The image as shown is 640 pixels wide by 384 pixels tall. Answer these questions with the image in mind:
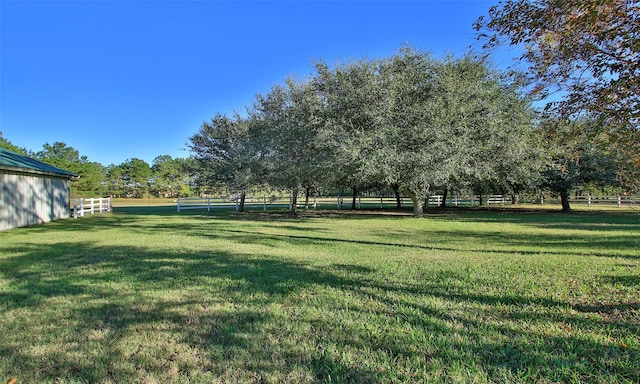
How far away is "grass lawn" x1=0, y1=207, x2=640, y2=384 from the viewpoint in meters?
2.50

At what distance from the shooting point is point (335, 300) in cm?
399

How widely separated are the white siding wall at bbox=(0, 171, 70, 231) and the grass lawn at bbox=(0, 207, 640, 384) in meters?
7.97

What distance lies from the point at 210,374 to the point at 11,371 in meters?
1.49

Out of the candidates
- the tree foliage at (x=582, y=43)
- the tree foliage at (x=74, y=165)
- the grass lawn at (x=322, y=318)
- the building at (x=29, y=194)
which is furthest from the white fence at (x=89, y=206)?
the tree foliage at (x=74, y=165)

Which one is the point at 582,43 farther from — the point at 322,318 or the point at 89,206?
the point at 89,206

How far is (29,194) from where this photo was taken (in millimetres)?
14219

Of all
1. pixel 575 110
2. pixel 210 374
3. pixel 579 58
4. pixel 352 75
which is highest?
pixel 352 75

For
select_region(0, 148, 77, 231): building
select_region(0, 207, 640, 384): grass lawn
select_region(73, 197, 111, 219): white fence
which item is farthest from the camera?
select_region(73, 197, 111, 219): white fence

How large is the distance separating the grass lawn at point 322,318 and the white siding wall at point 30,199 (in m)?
7.97

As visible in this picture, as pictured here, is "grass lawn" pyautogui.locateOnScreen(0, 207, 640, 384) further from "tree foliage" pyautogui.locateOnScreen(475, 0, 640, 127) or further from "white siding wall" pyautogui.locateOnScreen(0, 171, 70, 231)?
"white siding wall" pyautogui.locateOnScreen(0, 171, 70, 231)

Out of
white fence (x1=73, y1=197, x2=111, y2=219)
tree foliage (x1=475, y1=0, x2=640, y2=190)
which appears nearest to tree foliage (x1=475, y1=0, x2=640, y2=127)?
tree foliage (x1=475, y1=0, x2=640, y2=190)

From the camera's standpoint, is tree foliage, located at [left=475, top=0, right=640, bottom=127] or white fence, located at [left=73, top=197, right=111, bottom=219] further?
white fence, located at [left=73, top=197, right=111, bottom=219]

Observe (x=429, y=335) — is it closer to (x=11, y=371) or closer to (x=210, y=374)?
(x=210, y=374)

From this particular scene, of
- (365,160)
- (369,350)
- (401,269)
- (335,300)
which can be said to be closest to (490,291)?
(401,269)
